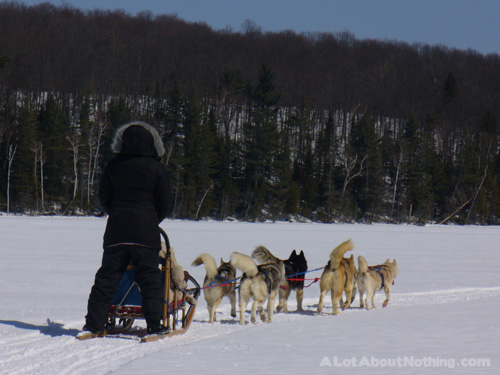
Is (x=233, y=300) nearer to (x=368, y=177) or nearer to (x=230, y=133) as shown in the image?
(x=368, y=177)

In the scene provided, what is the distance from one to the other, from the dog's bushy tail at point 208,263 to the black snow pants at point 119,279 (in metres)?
1.40

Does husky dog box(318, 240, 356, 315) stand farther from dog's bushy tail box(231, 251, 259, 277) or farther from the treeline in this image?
the treeline

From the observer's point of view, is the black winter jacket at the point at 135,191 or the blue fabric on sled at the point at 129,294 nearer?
the black winter jacket at the point at 135,191

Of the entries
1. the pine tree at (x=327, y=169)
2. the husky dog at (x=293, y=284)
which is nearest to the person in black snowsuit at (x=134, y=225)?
the husky dog at (x=293, y=284)

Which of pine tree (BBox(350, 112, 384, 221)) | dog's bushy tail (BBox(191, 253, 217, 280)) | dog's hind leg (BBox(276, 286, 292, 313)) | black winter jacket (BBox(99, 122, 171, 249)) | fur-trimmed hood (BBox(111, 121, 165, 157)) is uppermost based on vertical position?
pine tree (BBox(350, 112, 384, 221))

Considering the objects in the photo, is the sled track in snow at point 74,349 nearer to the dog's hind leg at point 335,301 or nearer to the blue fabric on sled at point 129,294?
the blue fabric on sled at point 129,294

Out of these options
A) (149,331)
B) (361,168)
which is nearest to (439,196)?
(361,168)

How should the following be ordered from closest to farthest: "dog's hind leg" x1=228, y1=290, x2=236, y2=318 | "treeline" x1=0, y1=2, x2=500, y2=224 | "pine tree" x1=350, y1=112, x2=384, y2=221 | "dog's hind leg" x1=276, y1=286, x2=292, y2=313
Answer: "dog's hind leg" x1=228, y1=290, x2=236, y2=318
"dog's hind leg" x1=276, y1=286, x2=292, y2=313
"treeline" x1=0, y1=2, x2=500, y2=224
"pine tree" x1=350, y1=112, x2=384, y2=221

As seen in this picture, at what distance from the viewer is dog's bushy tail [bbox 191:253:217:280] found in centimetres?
682

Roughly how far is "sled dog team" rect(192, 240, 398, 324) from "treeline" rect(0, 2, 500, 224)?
36.5 metres

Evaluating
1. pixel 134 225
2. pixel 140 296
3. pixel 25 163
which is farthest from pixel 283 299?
pixel 25 163

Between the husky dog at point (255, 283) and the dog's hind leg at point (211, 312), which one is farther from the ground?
the husky dog at point (255, 283)

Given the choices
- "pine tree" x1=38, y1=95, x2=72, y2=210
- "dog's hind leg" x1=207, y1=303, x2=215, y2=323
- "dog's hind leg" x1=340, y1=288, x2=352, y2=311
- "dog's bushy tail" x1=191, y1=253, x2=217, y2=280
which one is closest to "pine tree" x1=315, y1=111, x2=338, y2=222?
"pine tree" x1=38, y1=95, x2=72, y2=210

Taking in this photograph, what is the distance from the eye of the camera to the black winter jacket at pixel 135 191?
5.30 meters
